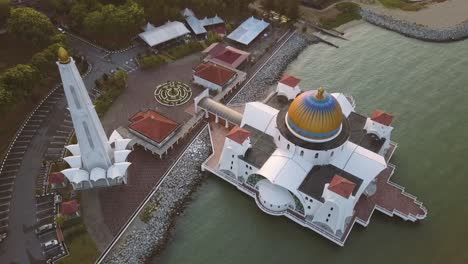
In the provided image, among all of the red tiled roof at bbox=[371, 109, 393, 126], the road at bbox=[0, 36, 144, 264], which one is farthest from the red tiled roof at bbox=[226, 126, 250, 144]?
the road at bbox=[0, 36, 144, 264]

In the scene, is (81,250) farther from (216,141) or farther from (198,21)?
(198,21)

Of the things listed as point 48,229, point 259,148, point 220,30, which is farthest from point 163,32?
point 48,229

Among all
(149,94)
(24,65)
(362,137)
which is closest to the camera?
(362,137)

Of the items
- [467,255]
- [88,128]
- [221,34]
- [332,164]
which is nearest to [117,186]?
[88,128]

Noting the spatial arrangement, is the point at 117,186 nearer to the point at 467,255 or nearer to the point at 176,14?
the point at 176,14

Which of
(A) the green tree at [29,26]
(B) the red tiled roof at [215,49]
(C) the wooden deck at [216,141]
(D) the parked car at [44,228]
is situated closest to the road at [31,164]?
(D) the parked car at [44,228]

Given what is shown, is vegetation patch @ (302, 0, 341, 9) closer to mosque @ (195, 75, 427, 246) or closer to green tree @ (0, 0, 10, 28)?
mosque @ (195, 75, 427, 246)
